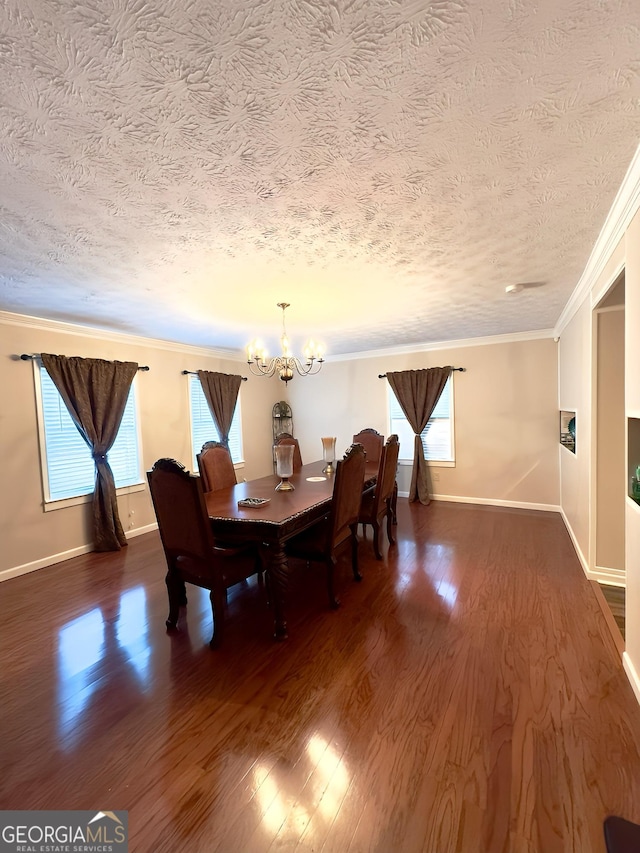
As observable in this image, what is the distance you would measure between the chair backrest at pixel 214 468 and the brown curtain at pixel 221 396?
1.58 metres

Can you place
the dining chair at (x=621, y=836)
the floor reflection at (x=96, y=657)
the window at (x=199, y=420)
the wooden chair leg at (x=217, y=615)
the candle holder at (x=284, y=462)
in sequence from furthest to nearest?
the window at (x=199, y=420) → the candle holder at (x=284, y=462) → the wooden chair leg at (x=217, y=615) → the floor reflection at (x=96, y=657) → the dining chair at (x=621, y=836)

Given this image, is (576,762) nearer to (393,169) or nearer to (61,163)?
(393,169)

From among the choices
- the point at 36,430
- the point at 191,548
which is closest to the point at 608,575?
the point at 191,548

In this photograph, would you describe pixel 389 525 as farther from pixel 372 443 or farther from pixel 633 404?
pixel 633 404

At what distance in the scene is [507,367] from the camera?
16.1 feet

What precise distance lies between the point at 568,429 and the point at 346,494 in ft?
10.0

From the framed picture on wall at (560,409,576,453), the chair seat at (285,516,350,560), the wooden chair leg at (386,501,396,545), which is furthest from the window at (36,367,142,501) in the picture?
the framed picture on wall at (560,409,576,453)

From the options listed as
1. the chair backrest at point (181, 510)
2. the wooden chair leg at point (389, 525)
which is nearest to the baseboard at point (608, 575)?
the wooden chair leg at point (389, 525)

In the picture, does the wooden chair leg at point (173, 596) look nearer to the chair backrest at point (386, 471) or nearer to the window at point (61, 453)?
the chair backrest at point (386, 471)

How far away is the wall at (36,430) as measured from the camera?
128 inches

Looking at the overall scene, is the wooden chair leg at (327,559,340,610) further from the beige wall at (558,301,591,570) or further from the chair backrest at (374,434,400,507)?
→ the beige wall at (558,301,591,570)

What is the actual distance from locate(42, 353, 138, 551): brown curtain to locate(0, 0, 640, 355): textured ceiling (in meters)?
1.24

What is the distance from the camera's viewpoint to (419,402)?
5.38 meters

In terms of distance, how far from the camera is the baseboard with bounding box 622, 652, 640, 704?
167 cm
